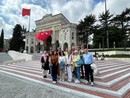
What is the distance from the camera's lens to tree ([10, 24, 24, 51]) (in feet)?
195

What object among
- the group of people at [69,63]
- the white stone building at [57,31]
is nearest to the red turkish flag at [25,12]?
the white stone building at [57,31]

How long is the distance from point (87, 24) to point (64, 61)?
28177mm

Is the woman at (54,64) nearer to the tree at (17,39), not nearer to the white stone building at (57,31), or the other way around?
the white stone building at (57,31)

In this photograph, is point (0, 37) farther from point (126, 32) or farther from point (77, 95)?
point (77, 95)

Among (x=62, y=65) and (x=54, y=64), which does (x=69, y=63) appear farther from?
(x=54, y=64)

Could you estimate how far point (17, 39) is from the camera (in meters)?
60.5

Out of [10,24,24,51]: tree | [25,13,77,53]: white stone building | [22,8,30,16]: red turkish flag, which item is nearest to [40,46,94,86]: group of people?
[25,13,77,53]: white stone building

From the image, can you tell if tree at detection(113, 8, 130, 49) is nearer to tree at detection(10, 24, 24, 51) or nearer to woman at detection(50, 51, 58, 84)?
woman at detection(50, 51, 58, 84)

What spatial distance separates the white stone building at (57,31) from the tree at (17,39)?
7.49 m

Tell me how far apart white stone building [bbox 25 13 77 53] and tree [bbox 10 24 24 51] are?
24.6 ft

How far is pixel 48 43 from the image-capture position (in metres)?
47.6

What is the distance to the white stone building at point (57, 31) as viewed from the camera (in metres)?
42.1

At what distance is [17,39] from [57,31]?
69.3 ft

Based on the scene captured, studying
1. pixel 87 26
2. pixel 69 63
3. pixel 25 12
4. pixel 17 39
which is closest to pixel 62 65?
pixel 69 63
